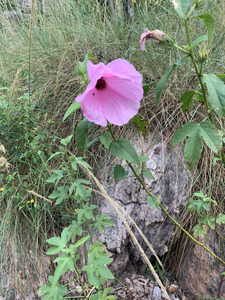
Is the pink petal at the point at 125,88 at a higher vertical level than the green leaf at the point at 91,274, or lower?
higher

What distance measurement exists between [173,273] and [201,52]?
1.36 meters

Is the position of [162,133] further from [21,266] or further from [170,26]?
[21,266]

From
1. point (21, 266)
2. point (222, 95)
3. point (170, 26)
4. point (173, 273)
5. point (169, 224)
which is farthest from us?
point (170, 26)

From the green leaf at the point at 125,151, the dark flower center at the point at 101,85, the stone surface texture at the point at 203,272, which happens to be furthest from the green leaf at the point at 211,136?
the stone surface texture at the point at 203,272

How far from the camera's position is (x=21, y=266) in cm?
136

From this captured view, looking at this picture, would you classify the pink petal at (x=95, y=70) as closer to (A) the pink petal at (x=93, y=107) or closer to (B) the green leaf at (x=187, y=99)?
(A) the pink petal at (x=93, y=107)

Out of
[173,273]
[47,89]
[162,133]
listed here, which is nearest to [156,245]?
[173,273]

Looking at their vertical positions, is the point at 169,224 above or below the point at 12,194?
below

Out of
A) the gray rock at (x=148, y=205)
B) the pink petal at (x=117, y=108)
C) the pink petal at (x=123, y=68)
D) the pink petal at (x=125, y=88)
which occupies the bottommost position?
the gray rock at (x=148, y=205)

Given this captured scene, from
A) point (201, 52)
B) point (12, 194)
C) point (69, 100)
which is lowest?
point (12, 194)

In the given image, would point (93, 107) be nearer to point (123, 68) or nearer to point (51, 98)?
point (123, 68)

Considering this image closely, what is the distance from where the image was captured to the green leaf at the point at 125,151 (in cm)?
74

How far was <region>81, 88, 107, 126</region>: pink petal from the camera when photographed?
64cm

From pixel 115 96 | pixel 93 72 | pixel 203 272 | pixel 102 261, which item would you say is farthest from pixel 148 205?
pixel 93 72
